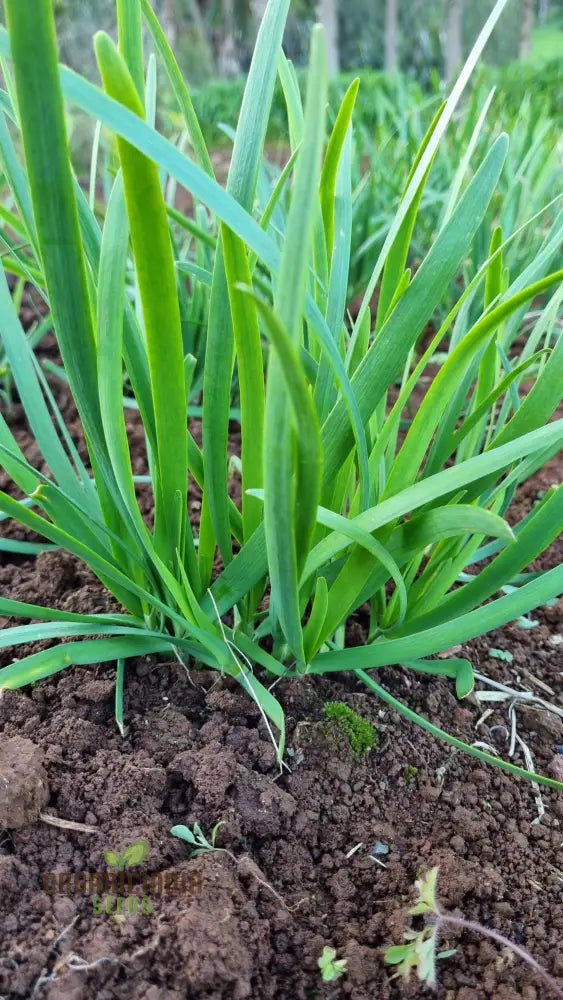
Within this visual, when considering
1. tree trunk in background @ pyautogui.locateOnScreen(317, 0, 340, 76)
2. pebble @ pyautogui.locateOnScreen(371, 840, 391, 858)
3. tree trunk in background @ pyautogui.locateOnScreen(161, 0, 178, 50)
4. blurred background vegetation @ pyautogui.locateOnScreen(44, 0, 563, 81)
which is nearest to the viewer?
pebble @ pyautogui.locateOnScreen(371, 840, 391, 858)

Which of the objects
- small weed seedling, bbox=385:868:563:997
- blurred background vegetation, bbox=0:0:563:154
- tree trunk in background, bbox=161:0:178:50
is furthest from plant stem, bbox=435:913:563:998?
tree trunk in background, bbox=161:0:178:50

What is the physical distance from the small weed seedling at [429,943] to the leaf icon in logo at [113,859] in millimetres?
241

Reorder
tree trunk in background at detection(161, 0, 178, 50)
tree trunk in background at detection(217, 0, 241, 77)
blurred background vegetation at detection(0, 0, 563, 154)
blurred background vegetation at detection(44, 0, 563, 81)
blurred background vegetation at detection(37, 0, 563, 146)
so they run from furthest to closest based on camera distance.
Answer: tree trunk in background at detection(217, 0, 241, 77)
tree trunk in background at detection(161, 0, 178, 50)
blurred background vegetation at detection(44, 0, 563, 81)
blurred background vegetation at detection(37, 0, 563, 146)
blurred background vegetation at detection(0, 0, 563, 154)

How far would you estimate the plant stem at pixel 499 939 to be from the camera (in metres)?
0.54

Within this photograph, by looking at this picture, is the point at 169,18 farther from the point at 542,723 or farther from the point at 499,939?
the point at 499,939

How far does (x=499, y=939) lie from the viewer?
0.56 m

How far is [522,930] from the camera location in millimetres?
625

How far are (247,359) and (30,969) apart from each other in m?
0.53

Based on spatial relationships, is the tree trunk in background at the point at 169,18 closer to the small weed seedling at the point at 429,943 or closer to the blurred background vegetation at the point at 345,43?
the blurred background vegetation at the point at 345,43

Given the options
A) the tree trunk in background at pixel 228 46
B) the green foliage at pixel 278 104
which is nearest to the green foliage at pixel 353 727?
the green foliage at pixel 278 104

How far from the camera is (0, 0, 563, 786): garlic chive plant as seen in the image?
46cm

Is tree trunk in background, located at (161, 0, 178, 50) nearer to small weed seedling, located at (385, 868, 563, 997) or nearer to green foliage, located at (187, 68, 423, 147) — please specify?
green foliage, located at (187, 68, 423, 147)

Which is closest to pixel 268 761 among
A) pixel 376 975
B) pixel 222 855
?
pixel 222 855

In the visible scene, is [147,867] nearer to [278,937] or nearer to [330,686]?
[278,937]
